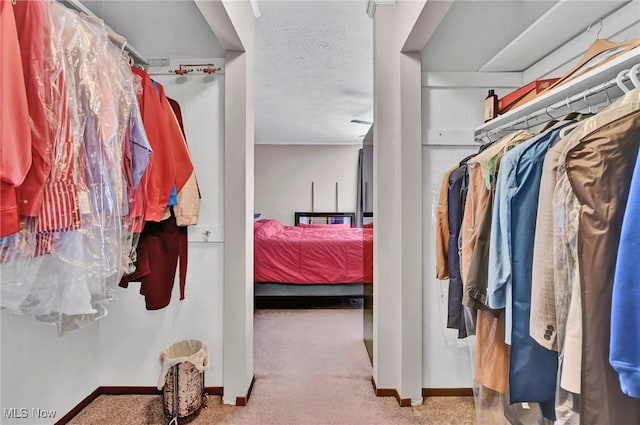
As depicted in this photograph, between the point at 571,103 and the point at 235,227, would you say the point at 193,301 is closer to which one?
the point at 235,227

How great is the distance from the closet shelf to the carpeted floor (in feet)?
5.17

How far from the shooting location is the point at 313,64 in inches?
110

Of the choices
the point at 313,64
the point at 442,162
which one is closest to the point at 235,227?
the point at 442,162

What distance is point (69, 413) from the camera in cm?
161

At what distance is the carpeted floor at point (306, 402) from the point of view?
1.66 meters

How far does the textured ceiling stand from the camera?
2068 mm

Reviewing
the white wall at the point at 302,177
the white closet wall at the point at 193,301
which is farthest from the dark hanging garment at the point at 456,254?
the white wall at the point at 302,177

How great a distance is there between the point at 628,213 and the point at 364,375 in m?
1.93

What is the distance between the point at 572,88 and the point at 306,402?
76.9 inches

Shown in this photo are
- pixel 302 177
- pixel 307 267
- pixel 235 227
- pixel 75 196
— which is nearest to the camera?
pixel 75 196

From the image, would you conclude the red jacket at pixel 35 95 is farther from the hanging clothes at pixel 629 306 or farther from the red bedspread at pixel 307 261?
the red bedspread at pixel 307 261

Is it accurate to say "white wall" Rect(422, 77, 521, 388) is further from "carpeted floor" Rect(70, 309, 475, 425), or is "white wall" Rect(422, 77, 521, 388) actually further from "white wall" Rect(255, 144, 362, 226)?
"white wall" Rect(255, 144, 362, 226)

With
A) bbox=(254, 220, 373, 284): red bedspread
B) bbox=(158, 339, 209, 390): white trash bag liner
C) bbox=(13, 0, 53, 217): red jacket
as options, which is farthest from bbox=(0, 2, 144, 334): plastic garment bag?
bbox=(254, 220, 373, 284): red bedspread

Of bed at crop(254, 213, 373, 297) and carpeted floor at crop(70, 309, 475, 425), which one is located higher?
bed at crop(254, 213, 373, 297)
